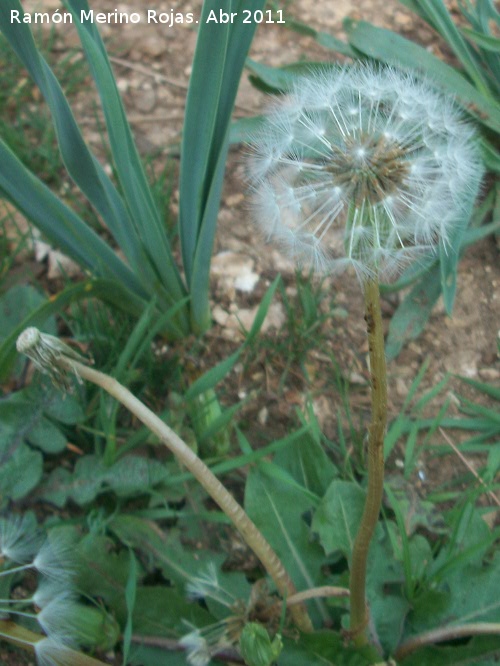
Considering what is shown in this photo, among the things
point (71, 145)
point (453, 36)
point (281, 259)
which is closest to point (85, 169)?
point (71, 145)

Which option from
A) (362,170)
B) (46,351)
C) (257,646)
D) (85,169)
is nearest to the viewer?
(362,170)

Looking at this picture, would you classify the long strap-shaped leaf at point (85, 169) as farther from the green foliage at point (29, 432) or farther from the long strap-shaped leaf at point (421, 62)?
the long strap-shaped leaf at point (421, 62)

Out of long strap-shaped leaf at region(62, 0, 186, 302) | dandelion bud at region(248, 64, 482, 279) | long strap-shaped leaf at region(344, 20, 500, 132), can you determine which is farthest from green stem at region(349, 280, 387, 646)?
long strap-shaped leaf at region(344, 20, 500, 132)

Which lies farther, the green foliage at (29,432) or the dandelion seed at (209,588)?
the green foliage at (29,432)

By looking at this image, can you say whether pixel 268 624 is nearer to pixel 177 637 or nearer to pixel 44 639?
pixel 177 637

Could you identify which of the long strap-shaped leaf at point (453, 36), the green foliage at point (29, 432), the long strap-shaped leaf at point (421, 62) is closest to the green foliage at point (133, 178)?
the green foliage at point (29, 432)

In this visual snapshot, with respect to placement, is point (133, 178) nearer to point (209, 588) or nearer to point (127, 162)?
point (127, 162)

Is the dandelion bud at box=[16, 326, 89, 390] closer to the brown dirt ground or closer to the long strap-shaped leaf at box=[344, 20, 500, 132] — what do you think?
the brown dirt ground

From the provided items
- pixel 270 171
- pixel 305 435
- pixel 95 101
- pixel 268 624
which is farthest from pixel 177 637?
pixel 95 101
